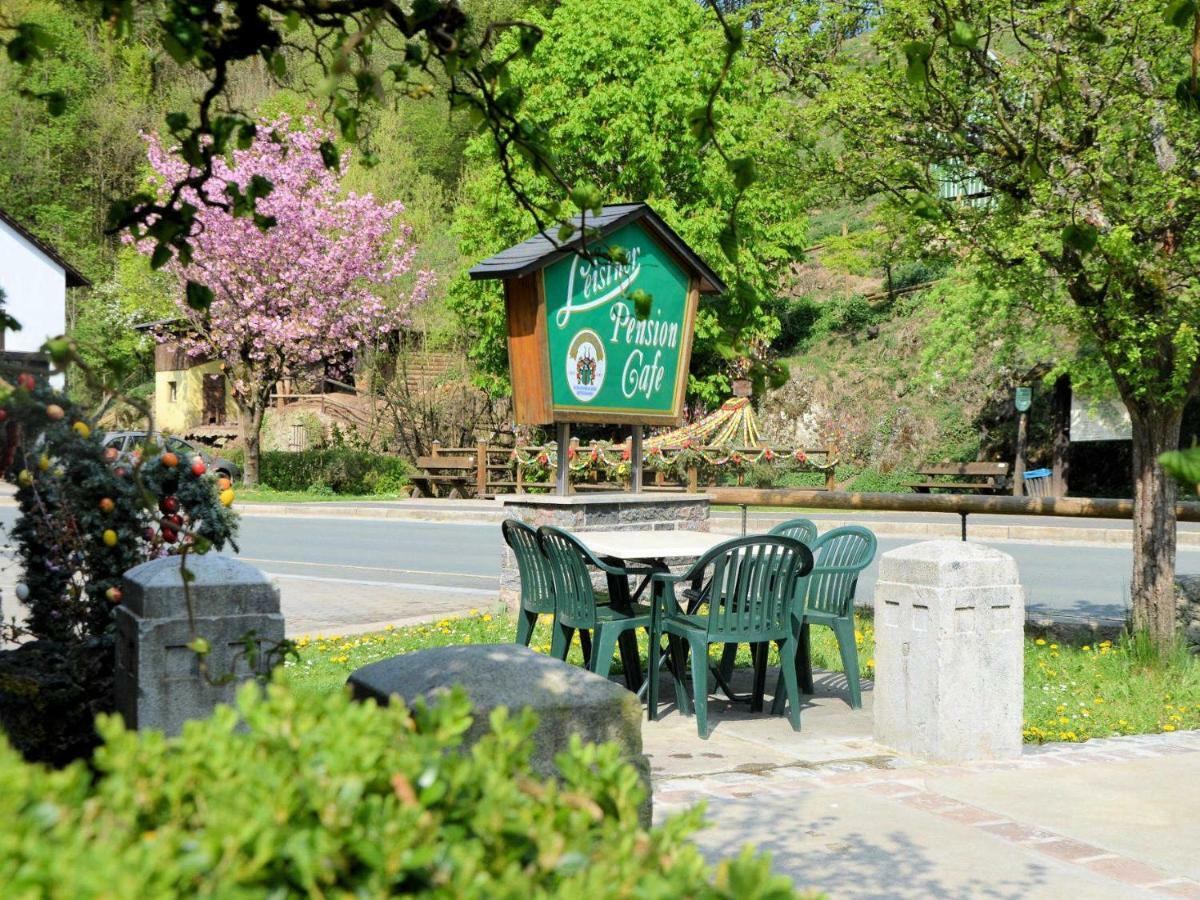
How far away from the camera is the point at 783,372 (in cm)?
390

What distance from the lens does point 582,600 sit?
732 cm

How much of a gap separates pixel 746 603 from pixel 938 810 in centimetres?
176

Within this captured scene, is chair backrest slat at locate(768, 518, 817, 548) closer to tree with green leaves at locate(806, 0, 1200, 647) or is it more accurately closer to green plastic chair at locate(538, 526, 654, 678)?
green plastic chair at locate(538, 526, 654, 678)

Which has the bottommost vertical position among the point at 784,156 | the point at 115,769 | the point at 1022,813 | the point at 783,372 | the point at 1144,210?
the point at 1022,813

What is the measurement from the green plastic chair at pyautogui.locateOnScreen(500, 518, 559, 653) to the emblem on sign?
306cm

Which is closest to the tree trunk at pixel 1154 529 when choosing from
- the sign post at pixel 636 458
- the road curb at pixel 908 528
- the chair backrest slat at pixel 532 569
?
the chair backrest slat at pixel 532 569

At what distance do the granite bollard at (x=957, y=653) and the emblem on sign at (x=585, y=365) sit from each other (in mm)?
4941

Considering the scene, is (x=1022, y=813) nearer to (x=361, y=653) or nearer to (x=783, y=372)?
(x=783, y=372)

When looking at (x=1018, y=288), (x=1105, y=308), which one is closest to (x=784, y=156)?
(x=1018, y=288)

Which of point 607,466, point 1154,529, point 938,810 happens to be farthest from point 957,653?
point 607,466

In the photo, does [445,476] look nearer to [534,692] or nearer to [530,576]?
[530,576]

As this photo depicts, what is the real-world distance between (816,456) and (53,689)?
86.0 feet

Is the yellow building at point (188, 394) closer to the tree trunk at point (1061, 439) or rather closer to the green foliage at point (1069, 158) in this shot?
the tree trunk at point (1061, 439)

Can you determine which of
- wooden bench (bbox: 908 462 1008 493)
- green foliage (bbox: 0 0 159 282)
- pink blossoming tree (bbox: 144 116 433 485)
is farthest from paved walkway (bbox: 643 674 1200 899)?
green foliage (bbox: 0 0 159 282)
